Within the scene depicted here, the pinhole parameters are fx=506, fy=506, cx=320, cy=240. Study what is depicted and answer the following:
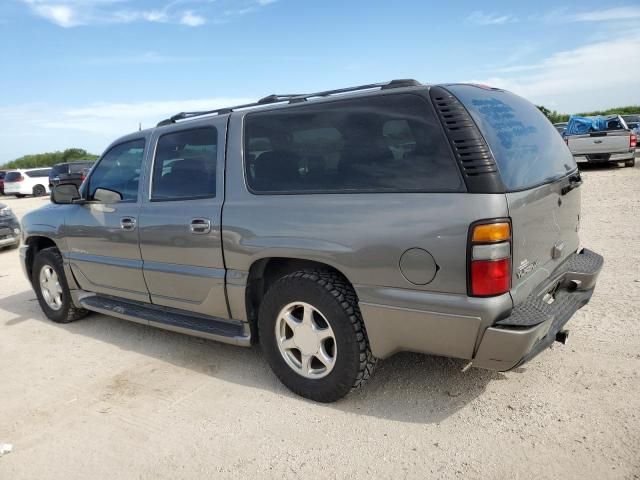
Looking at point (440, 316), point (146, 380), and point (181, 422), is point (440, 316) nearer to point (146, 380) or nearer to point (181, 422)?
point (181, 422)

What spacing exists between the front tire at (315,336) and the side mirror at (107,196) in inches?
72.2

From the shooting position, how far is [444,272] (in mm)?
2584

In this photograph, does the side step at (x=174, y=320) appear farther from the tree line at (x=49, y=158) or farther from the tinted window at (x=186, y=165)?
the tree line at (x=49, y=158)

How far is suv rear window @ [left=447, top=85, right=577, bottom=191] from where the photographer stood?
2666 millimetres

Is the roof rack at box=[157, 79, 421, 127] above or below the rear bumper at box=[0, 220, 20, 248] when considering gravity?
above

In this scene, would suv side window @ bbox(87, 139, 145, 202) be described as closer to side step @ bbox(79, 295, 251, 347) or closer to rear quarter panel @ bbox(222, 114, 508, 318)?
side step @ bbox(79, 295, 251, 347)

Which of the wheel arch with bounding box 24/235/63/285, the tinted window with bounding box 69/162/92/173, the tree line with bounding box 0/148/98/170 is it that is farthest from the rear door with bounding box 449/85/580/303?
the tree line with bounding box 0/148/98/170

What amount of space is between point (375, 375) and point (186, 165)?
2.09m

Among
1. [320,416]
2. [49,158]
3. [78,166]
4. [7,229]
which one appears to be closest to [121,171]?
[320,416]

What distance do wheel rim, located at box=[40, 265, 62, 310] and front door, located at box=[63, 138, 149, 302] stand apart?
0.50m

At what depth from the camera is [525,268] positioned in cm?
274

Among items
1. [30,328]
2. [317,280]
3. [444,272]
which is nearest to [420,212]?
[444,272]

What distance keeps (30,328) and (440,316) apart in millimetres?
4372

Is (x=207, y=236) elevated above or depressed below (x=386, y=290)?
above
